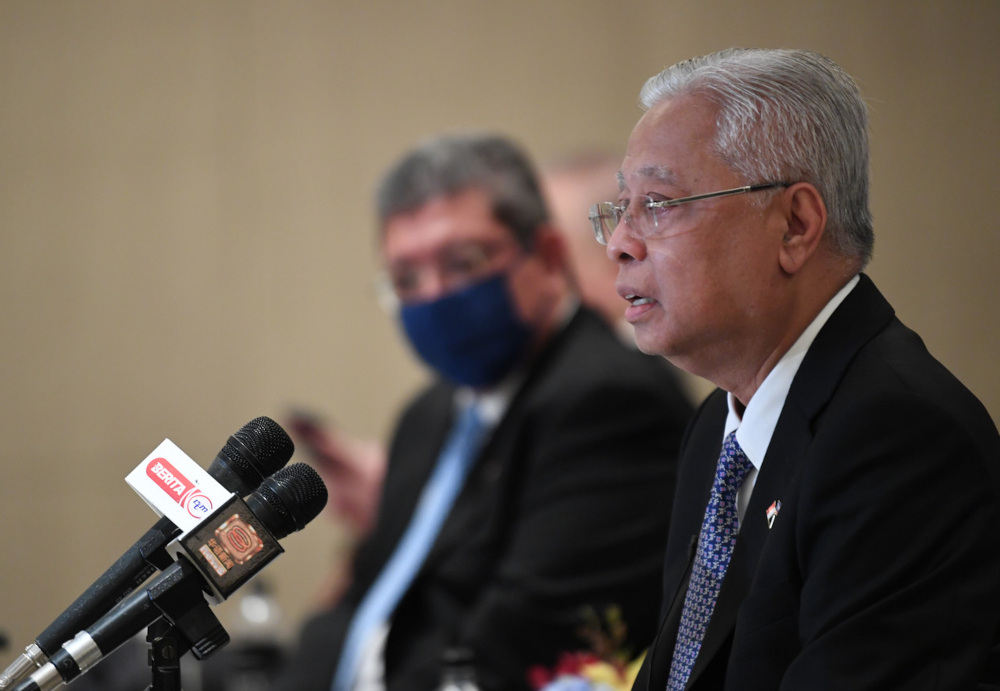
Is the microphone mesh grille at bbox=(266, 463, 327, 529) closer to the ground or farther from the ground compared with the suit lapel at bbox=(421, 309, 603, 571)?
farther from the ground

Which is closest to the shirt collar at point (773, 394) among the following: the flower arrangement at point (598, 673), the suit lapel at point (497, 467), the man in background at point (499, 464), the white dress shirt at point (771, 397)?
the white dress shirt at point (771, 397)

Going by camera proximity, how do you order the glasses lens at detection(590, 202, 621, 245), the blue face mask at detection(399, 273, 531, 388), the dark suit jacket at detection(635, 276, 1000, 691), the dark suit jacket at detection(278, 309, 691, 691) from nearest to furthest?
the dark suit jacket at detection(635, 276, 1000, 691) < the glasses lens at detection(590, 202, 621, 245) < the dark suit jacket at detection(278, 309, 691, 691) < the blue face mask at detection(399, 273, 531, 388)

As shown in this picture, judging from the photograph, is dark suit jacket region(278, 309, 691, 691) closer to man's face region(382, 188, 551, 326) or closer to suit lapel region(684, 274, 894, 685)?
man's face region(382, 188, 551, 326)

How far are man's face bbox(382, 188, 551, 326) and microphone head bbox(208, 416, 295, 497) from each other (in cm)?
158

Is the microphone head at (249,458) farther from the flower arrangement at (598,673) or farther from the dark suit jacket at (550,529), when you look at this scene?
the dark suit jacket at (550,529)

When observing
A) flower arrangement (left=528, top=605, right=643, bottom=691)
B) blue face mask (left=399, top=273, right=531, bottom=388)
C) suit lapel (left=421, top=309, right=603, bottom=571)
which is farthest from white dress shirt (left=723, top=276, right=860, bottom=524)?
blue face mask (left=399, top=273, right=531, bottom=388)

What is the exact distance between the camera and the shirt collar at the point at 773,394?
4.12 ft

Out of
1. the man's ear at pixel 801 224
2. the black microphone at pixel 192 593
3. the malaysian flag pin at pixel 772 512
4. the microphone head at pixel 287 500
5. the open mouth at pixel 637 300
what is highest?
the man's ear at pixel 801 224

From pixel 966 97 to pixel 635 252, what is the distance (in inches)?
119

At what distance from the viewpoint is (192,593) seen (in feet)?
3.64

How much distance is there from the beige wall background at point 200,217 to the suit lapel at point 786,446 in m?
3.43

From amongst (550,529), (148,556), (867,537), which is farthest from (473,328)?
(867,537)

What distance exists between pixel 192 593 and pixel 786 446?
68 centimetres

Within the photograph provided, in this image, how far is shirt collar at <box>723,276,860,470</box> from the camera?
126 centimetres
